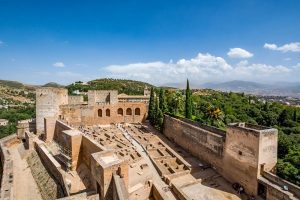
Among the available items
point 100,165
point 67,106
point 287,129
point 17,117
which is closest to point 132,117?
point 67,106

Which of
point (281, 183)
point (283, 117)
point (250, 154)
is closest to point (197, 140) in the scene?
point (250, 154)

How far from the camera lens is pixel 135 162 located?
17.5 m

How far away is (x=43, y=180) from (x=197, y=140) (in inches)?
Result: 485

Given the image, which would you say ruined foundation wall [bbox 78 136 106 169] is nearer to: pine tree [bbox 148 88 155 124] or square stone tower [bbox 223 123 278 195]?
square stone tower [bbox 223 123 278 195]

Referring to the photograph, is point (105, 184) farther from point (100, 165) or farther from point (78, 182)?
point (78, 182)

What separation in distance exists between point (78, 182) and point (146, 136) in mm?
11694

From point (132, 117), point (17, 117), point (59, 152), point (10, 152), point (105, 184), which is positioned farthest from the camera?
point (17, 117)

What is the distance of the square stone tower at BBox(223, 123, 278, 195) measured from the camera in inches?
595

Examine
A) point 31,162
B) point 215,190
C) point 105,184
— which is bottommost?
point 215,190

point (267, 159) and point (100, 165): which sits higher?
point (100, 165)

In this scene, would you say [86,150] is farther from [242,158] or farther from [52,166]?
[242,158]

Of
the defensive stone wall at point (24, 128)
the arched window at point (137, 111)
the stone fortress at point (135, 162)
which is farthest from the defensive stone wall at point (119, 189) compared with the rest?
the arched window at point (137, 111)

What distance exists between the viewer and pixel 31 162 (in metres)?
17.9

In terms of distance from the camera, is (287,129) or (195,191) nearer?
(195,191)
